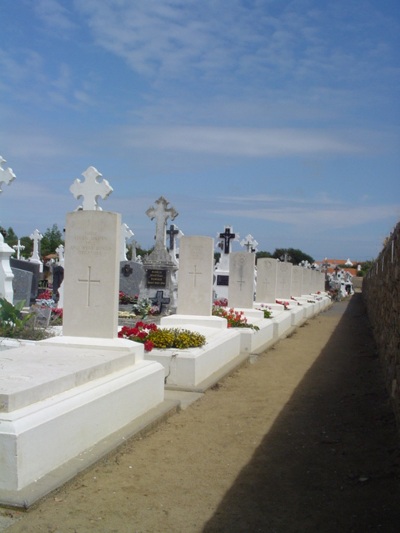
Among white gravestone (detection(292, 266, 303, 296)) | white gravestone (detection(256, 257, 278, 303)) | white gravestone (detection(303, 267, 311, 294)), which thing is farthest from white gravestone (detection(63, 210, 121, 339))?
white gravestone (detection(303, 267, 311, 294))

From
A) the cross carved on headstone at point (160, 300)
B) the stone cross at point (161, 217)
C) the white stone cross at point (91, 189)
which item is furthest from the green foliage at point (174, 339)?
the stone cross at point (161, 217)

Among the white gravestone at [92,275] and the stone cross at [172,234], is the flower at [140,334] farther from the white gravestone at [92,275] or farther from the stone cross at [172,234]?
the stone cross at [172,234]

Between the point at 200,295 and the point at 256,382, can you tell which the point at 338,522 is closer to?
the point at 256,382

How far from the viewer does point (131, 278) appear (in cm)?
1908

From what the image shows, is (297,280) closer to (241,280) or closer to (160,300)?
(160,300)

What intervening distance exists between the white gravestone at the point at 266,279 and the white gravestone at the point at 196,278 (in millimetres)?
6715

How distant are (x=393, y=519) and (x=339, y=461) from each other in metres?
1.30

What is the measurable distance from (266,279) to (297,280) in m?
8.92


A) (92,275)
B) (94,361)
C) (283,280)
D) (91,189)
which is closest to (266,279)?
(283,280)

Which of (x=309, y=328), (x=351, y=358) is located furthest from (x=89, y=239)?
(x=309, y=328)

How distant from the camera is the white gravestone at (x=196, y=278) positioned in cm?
1084

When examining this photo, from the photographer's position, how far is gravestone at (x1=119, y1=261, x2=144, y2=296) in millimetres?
18859

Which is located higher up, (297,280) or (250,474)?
(297,280)

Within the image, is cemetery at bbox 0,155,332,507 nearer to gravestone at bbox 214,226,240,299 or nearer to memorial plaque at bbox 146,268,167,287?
memorial plaque at bbox 146,268,167,287
